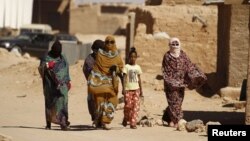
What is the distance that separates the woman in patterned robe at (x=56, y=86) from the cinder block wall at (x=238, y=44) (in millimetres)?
6674

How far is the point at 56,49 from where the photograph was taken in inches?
458

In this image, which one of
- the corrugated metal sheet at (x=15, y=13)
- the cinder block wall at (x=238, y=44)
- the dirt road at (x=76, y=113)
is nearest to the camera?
the dirt road at (x=76, y=113)

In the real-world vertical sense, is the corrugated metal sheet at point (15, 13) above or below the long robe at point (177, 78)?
below

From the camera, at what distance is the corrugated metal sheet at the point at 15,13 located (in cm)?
4931

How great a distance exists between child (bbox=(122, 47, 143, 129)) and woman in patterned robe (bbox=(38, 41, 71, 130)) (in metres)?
1.03

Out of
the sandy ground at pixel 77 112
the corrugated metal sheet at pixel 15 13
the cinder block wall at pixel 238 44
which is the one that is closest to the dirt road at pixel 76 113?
the sandy ground at pixel 77 112

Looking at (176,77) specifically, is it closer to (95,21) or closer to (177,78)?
(177,78)

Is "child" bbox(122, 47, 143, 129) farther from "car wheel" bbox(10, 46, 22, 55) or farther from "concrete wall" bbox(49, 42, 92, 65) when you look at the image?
"car wheel" bbox(10, 46, 22, 55)

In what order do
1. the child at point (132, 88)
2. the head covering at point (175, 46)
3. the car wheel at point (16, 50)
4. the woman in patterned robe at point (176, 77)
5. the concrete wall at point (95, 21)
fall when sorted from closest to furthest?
the child at point (132, 88), the head covering at point (175, 46), the woman in patterned robe at point (176, 77), the car wheel at point (16, 50), the concrete wall at point (95, 21)

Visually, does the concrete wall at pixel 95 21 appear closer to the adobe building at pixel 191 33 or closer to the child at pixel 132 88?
the adobe building at pixel 191 33

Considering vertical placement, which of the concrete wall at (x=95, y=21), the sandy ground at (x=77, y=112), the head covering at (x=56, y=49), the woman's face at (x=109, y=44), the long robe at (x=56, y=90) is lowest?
the concrete wall at (x=95, y=21)

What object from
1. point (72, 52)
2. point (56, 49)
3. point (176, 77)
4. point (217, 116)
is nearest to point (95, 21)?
point (72, 52)

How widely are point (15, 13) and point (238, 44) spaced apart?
34.6 meters

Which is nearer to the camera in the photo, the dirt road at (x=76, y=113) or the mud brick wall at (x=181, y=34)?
the dirt road at (x=76, y=113)
